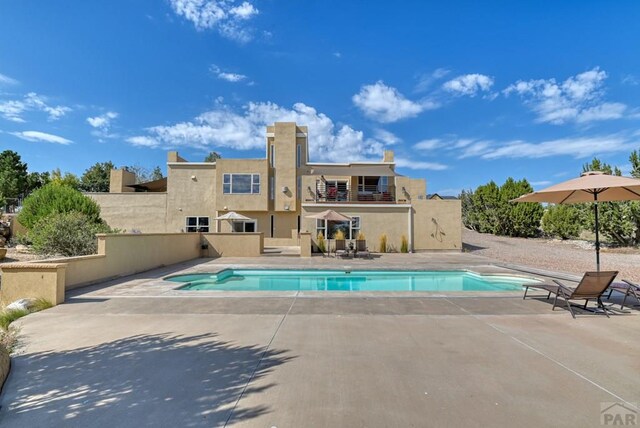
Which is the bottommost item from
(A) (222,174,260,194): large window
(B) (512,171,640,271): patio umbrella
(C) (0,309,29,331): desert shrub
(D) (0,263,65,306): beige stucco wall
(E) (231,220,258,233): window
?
(C) (0,309,29,331): desert shrub

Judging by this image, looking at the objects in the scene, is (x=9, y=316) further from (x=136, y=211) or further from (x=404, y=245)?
(x=136, y=211)

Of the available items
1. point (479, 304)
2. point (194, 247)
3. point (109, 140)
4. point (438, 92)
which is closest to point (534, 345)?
point (479, 304)

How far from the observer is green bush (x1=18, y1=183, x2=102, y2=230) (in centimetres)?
1608

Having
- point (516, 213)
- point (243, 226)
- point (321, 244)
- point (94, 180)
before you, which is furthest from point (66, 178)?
point (516, 213)

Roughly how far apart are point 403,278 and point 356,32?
13.0 metres

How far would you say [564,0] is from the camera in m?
13.2

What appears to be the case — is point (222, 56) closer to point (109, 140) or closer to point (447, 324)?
point (447, 324)

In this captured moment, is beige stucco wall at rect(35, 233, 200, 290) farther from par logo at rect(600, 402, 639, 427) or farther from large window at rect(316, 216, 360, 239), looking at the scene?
par logo at rect(600, 402, 639, 427)

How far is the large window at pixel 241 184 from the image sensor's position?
24.1 meters

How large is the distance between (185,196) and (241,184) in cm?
483

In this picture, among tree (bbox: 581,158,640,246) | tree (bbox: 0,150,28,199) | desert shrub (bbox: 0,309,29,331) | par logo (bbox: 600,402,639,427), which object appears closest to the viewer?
par logo (bbox: 600,402,639,427)

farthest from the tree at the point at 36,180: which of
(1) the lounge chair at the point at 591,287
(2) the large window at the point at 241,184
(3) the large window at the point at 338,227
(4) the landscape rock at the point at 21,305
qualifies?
(1) the lounge chair at the point at 591,287

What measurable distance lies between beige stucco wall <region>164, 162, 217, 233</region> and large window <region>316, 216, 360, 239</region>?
1015 cm

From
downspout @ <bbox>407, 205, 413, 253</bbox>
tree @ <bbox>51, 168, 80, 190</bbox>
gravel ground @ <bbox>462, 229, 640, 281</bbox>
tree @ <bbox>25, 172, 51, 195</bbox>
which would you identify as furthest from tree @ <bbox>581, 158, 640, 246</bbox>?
tree @ <bbox>25, 172, 51, 195</bbox>
